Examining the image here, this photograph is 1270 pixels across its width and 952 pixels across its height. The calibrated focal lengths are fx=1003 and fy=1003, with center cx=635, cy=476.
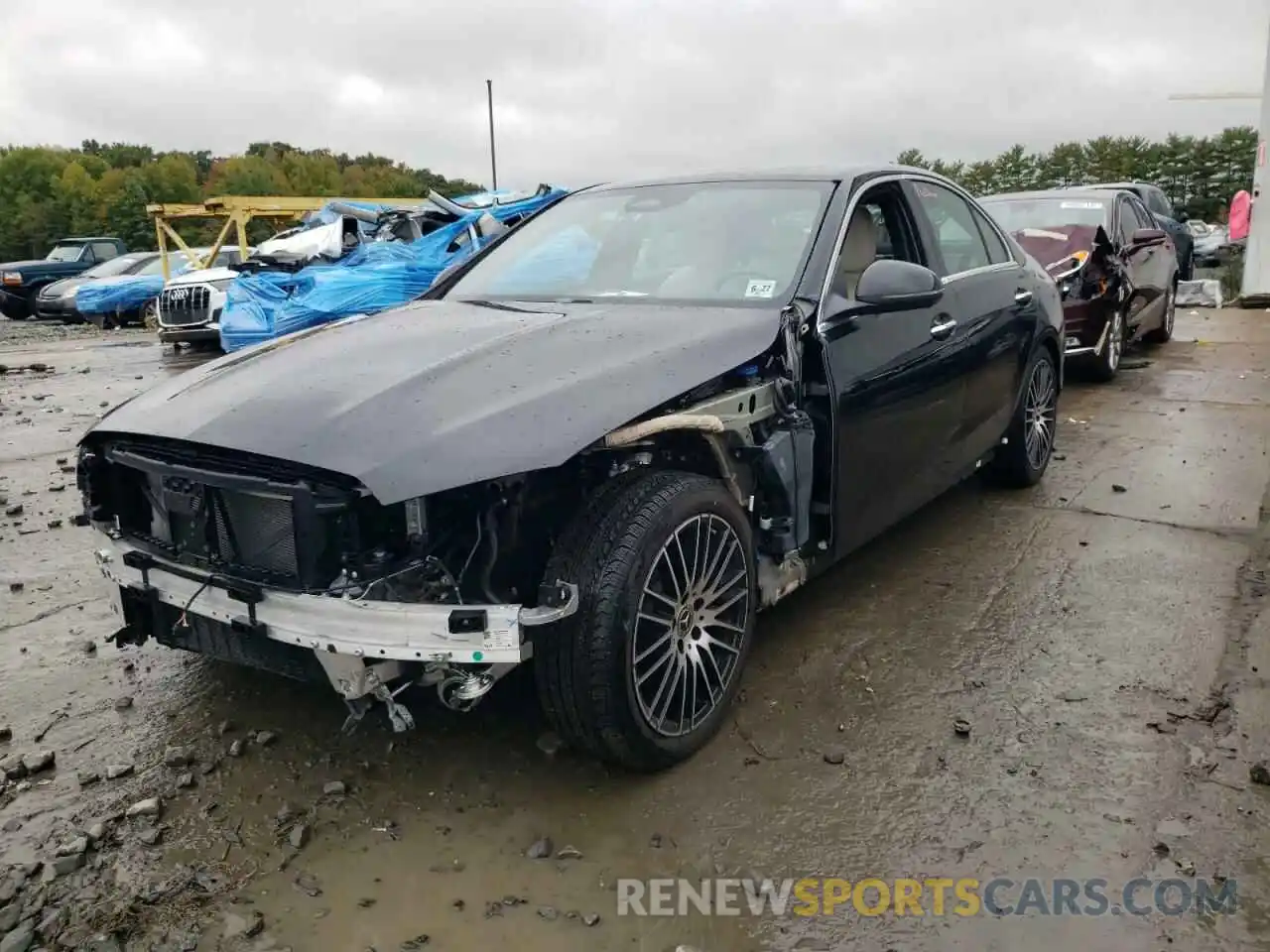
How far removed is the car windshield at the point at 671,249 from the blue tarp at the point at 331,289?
23.5 feet

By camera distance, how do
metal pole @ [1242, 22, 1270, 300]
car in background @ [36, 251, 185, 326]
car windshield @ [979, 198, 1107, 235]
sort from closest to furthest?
car windshield @ [979, 198, 1107, 235] → metal pole @ [1242, 22, 1270, 300] → car in background @ [36, 251, 185, 326]

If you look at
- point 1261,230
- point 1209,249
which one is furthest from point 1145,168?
point 1261,230

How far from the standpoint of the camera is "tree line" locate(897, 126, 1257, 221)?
48.7m

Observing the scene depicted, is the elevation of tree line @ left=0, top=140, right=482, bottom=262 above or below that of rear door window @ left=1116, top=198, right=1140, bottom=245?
above

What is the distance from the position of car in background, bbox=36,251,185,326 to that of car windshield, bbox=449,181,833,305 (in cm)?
1783

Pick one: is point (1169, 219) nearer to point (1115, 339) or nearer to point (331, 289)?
point (1115, 339)

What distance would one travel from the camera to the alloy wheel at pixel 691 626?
108 inches

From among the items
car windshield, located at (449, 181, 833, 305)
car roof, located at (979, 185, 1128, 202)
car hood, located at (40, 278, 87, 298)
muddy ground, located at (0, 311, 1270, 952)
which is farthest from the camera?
car hood, located at (40, 278, 87, 298)

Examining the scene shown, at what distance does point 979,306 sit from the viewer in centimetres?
443

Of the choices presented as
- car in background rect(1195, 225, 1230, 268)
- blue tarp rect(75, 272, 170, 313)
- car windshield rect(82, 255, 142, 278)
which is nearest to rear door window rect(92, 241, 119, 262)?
car windshield rect(82, 255, 142, 278)

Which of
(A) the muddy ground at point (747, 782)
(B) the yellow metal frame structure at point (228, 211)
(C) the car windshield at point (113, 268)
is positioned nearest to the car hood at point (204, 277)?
(B) the yellow metal frame structure at point (228, 211)

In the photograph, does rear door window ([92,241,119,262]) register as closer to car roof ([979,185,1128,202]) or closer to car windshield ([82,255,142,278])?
car windshield ([82,255,142,278])

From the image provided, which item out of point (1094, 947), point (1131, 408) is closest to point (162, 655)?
point (1094, 947)

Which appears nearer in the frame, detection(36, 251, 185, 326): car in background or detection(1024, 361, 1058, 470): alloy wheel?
detection(1024, 361, 1058, 470): alloy wheel
